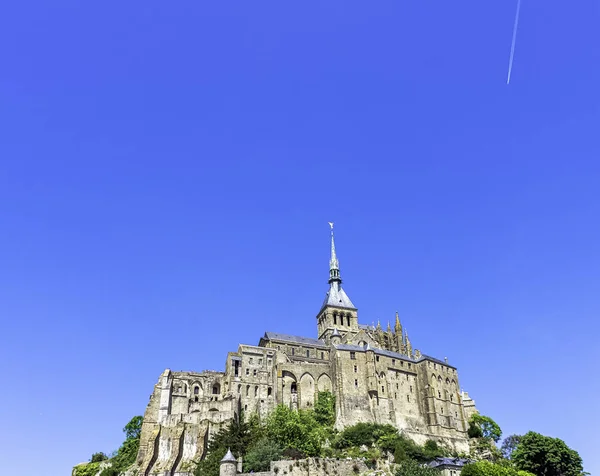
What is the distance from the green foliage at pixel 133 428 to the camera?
281 ft

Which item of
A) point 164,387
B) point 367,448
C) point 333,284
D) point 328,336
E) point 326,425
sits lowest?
point 367,448

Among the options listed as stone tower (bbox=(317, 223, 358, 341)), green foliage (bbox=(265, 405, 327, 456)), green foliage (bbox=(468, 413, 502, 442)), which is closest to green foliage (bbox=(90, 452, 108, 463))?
green foliage (bbox=(265, 405, 327, 456))

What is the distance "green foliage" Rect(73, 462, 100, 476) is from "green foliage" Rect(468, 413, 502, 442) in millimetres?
53039

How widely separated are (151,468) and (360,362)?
3210 cm

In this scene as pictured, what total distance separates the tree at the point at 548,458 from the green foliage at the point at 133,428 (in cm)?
5295

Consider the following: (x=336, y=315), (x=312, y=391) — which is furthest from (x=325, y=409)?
(x=336, y=315)

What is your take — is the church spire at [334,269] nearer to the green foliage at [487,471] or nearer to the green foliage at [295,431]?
the green foliage at [295,431]

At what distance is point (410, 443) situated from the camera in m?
71.7

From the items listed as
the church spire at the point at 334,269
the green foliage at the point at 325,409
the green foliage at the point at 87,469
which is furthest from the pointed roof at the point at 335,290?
the green foliage at the point at 87,469

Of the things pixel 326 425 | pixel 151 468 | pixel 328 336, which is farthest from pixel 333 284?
pixel 151 468

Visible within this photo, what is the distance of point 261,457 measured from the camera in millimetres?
55062

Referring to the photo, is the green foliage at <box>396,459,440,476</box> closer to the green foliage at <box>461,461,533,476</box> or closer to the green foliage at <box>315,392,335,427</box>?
the green foliage at <box>461,461,533,476</box>

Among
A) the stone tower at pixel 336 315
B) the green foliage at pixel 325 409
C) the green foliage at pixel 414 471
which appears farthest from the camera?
the stone tower at pixel 336 315

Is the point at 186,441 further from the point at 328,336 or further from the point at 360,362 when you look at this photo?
Answer: the point at 328,336
